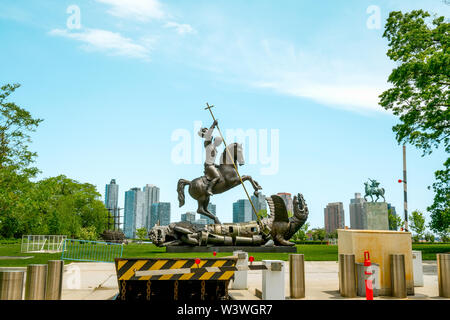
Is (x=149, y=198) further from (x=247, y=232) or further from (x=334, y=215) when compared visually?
(x=247, y=232)

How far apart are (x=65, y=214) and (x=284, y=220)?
141 feet

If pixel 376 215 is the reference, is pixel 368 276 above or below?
below

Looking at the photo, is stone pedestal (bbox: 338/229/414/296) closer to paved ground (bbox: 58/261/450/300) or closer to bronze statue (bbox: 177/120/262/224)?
paved ground (bbox: 58/261/450/300)

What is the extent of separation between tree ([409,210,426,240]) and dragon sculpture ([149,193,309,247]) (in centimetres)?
5489

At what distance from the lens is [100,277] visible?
11.6 m

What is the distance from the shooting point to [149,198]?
591ft

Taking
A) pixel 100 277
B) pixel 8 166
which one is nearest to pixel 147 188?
pixel 8 166

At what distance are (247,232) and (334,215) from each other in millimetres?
112125

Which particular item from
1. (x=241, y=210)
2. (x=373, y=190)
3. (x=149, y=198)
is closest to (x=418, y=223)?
(x=373, y=190)

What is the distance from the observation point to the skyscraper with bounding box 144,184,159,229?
174 m

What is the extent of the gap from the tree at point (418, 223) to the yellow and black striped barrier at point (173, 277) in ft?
224

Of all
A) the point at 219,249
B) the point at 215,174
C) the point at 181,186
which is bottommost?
the point at 219,249

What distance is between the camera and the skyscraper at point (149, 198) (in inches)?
6845
